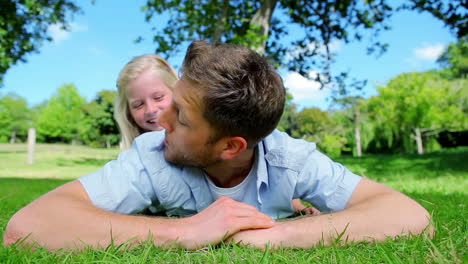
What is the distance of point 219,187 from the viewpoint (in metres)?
2.24

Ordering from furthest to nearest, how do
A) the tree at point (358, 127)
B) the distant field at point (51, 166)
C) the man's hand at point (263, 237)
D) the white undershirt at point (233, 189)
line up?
the tree at point (358, 127), the distant field at point (51, 166), the white undershirt at point (233, 189), the man's hand at point (263, 237)

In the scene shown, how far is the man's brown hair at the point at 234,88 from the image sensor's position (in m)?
1.80

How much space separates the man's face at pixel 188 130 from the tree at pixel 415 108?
2719 cm

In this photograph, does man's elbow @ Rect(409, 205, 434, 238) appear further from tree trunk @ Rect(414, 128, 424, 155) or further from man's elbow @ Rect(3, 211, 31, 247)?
tree trunk @ Rect(414, 128, 424, 155)

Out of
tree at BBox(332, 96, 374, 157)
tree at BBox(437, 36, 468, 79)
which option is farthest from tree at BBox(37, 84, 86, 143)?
tree at BBox(437, 36, 468, 79)

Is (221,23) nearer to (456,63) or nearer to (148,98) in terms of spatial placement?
(148,98)

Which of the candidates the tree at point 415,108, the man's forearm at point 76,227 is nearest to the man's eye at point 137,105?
the man's forearm at point 76,227

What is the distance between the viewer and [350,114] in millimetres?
34625

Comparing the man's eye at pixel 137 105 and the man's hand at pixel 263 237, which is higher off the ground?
the man's eye at pixel 137 105

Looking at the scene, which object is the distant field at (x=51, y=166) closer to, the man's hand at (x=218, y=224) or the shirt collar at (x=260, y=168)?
the shirt collar at (x=260, y=168)

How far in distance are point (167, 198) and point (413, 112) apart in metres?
27.9

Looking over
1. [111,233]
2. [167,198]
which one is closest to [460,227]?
[167,198]

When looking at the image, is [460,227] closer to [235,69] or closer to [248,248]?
[248,248]

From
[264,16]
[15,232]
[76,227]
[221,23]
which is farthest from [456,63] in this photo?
[15,232]
